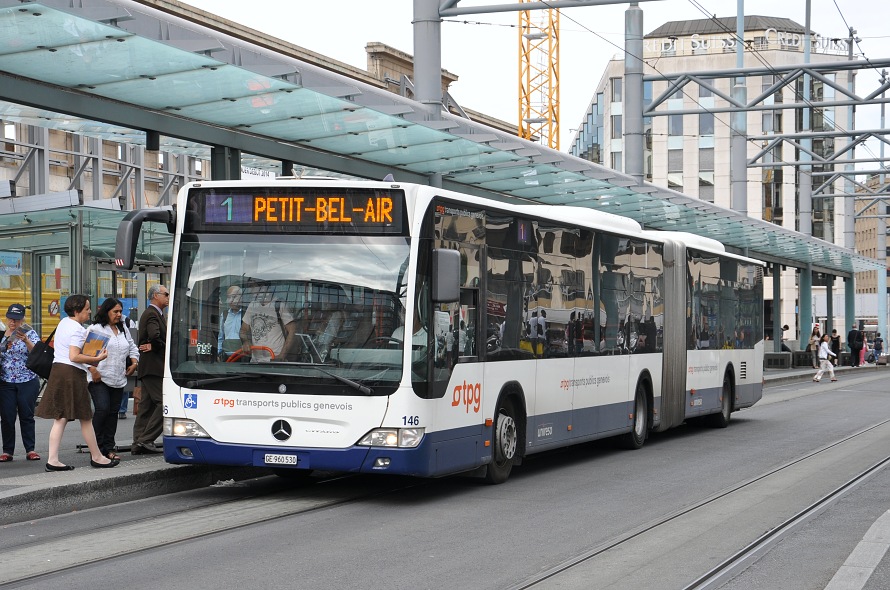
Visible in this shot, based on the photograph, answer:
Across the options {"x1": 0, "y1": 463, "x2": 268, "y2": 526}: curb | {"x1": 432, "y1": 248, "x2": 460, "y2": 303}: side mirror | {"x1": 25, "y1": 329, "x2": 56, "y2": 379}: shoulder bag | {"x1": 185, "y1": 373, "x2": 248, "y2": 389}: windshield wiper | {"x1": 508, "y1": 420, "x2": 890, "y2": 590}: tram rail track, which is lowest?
{"x1": 508, "y1": 420, "x2": 890, "y2": 590}: tram rail track

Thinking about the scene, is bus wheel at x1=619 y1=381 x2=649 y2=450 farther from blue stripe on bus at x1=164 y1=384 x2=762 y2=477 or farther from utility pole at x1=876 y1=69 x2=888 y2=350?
utility pole at x1=876 y1=69 x2=888 y2=350

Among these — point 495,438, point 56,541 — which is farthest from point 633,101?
point 56,541

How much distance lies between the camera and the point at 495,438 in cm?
1241

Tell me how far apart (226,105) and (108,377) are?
13.4 feet

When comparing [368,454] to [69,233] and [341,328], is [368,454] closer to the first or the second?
[341,328]

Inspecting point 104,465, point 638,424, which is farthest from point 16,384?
point 638,424

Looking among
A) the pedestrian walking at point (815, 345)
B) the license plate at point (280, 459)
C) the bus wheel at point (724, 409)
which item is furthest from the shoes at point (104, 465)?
the pedestrian walking at point (815, 345)

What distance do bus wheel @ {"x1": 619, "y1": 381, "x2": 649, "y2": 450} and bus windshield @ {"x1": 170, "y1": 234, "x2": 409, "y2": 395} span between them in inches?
265

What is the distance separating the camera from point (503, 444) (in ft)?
41.1

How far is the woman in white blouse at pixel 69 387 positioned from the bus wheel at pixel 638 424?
24.5ft

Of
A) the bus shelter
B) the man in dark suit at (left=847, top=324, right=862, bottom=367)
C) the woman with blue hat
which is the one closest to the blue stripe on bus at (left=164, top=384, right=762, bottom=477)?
the woman with blue hat

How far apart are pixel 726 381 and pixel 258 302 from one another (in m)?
12.2

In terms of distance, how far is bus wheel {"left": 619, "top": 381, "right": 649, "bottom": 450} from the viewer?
1683cm

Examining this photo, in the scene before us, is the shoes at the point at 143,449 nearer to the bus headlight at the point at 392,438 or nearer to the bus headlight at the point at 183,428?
the bus headlight at the point at 183,428
